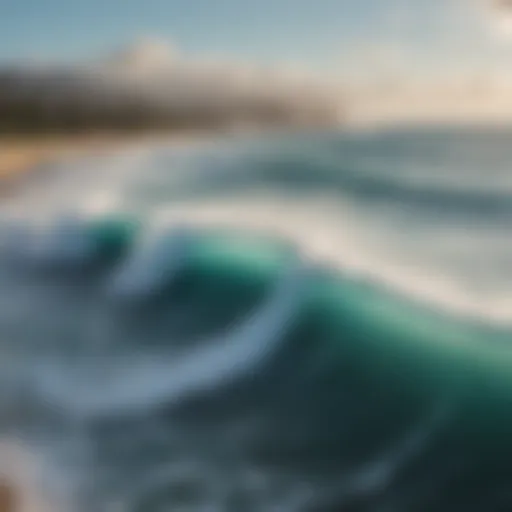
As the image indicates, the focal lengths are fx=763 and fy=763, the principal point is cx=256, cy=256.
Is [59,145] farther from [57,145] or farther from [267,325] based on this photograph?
[267,325]

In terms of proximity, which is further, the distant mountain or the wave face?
the distant mountain

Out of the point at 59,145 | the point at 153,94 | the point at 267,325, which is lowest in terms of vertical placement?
the point at 267,325

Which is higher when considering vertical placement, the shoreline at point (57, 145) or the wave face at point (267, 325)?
the shoreline at point (57, 145)

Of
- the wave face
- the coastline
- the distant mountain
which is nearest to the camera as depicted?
the wave face

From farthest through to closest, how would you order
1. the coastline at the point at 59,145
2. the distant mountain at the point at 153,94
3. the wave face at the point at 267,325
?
the coastline at the point at 59,145 → the distant mountain at the point at 153,94 → the wave face at the point at 267,325

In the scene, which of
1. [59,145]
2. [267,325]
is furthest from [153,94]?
[267,325]

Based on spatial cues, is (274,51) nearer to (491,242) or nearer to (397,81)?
(397,81)

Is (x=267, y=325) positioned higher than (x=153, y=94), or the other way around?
(x=153, y=94)

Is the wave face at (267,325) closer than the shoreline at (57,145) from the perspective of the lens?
Yes
